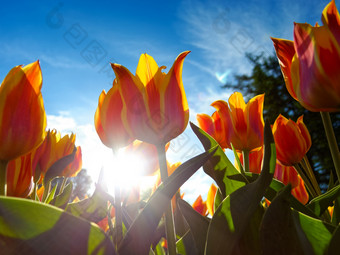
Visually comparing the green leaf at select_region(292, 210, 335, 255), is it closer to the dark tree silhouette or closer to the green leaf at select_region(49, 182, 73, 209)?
the green leaf at select_region(49, 182, 73, 209)

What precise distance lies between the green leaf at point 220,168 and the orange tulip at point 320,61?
0.18 metres

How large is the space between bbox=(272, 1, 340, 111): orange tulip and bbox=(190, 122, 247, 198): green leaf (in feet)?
0.58

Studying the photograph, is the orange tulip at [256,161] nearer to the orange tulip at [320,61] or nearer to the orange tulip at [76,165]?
the orange tulip at [320,61]

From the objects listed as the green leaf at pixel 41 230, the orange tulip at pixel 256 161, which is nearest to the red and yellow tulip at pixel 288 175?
the orange tulip at pixel 256 161

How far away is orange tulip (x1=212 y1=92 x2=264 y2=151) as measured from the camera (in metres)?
0.87

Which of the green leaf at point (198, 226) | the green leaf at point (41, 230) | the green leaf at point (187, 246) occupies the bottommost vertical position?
the green leaf at point (187, 246)

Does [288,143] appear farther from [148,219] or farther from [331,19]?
[148,219]

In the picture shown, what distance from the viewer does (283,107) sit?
13.4 meters

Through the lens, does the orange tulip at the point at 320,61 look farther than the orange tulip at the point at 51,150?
No

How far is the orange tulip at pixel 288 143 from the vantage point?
0.87 metres

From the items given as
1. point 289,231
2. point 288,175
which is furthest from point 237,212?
point 288,175

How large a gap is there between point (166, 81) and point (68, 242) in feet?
1.05

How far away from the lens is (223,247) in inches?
16.9

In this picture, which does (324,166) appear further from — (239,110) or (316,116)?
(239,110)
